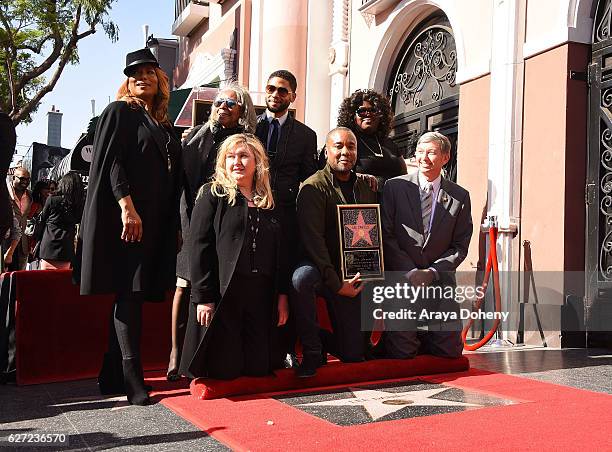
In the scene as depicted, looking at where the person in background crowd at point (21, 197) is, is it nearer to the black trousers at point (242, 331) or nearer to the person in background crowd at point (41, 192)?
the person in background crowd at point (41, 192)

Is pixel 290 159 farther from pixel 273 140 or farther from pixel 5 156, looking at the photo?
pixel 5 156

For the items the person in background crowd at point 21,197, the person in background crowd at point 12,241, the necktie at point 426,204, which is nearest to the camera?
the necktie at point 426,204

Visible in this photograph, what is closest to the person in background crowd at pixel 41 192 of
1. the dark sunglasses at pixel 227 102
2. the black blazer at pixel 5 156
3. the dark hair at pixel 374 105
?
the black blazer at pixel 5 156

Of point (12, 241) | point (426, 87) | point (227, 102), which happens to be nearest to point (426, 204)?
point (227, 102)

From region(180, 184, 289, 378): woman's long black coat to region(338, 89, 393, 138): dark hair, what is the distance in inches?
71.6

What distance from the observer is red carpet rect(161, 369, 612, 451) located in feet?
10.6

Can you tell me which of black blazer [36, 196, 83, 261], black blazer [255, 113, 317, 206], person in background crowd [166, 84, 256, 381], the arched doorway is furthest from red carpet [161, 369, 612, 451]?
the arched doorway

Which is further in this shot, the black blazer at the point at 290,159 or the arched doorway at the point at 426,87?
the arched doorway at the point at 426,87

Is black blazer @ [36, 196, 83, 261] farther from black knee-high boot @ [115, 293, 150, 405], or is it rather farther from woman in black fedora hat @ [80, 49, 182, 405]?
black knee-high boot @ [115, 293, 150, 405]

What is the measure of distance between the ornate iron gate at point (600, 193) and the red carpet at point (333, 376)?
207 centimetres

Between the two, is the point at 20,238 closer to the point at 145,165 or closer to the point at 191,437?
the point at 145,165

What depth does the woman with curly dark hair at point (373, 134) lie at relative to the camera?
5832 millimetres

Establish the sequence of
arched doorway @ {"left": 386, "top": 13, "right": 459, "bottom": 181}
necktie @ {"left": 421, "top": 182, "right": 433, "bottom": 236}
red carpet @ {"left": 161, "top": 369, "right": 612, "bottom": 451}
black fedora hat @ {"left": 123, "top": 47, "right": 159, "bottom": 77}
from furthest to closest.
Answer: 1. arched doorway @ {"left": 386, "top": 13, "right": 459, "bottom": 181}
2. necktie @ {"left": 421, "top": 182, "right": 433, "bottom": 236}
3. black fedora hat @ {"left": 123, "top": 47, "right": 159, "bottom": 77}
4. red carpet @ {"left": 161, "top": 369, "right": 612, "bottom": 451}

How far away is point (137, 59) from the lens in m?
4.46
